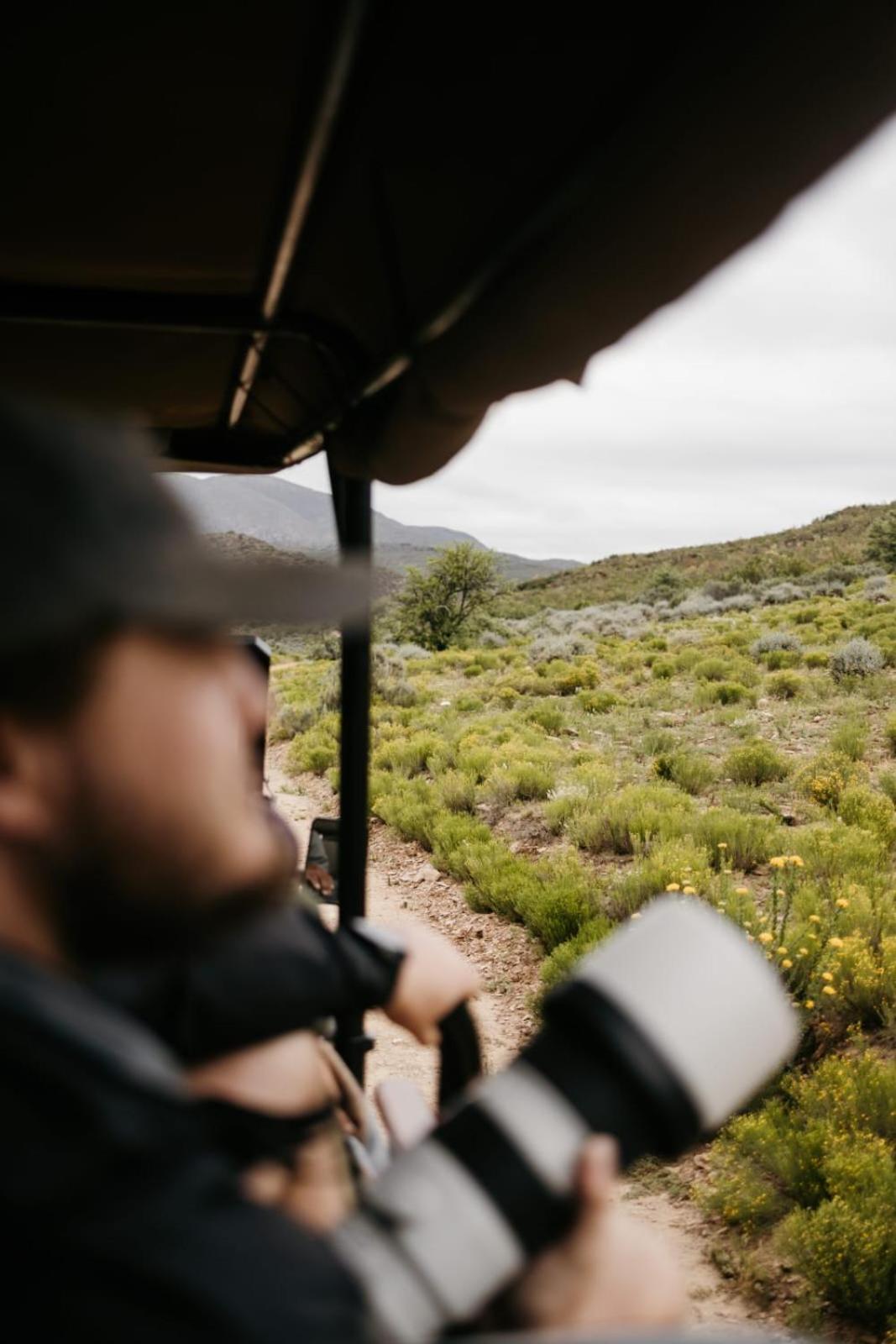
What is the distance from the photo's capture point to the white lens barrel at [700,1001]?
89 cm

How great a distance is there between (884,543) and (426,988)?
3162 centimetres

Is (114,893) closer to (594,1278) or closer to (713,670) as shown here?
(594,1278)

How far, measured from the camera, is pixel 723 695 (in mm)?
12016

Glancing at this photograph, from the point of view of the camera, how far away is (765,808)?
7535 millimetres

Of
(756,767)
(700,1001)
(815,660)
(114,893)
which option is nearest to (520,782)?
(756,767)

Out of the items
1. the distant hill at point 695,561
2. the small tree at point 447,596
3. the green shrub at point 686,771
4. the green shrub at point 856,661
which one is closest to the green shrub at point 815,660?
the green shrub at point 856,661

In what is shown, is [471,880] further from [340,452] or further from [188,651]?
[188,651]

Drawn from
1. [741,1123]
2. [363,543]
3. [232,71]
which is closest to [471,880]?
[741,1123]

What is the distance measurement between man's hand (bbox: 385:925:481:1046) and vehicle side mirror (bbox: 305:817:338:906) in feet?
2.97

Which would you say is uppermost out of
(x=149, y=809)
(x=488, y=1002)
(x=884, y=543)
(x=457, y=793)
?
(x=884, y=543)

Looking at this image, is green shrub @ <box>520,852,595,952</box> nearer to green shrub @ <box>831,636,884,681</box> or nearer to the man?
the man

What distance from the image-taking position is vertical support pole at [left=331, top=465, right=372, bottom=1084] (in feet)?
7.70

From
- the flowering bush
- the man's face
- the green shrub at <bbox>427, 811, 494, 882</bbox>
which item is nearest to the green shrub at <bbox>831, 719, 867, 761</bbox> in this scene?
the green shrub at <bbox>427, 811, 494, 882</bbox>

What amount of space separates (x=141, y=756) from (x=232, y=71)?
1.02 m
